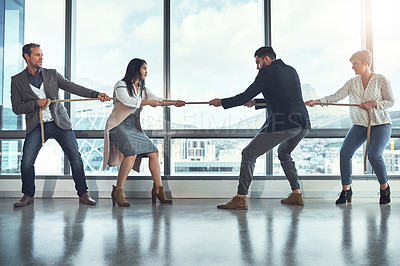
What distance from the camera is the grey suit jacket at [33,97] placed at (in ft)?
11.2

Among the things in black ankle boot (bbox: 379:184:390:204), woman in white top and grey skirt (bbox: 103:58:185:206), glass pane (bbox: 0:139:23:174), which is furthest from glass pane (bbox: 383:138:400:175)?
glass pane (bbox: 0:139:23:174)

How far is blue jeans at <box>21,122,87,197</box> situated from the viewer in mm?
3408

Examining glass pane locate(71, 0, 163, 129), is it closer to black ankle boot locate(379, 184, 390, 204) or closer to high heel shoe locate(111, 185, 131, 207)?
high heel shoe locate(111, 185, 131, 207)

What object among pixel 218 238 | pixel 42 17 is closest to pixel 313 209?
pixel 218 238

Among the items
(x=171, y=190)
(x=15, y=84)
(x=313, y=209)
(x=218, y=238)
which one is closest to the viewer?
(x=218, y=238)

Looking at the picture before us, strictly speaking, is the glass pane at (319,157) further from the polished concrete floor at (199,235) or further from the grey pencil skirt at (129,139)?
the grey pencil skirt at (129,139)

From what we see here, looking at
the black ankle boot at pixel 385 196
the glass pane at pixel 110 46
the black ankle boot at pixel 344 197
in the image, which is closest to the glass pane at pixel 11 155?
the glass pane at pixel 110 46

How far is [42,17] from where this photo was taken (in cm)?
432

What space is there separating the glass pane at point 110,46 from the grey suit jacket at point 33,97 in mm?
674

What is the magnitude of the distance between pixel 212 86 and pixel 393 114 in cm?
214

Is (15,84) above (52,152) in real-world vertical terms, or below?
above

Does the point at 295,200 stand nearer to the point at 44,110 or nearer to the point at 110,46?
the point at 44,110

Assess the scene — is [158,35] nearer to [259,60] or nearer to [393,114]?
[259,60]

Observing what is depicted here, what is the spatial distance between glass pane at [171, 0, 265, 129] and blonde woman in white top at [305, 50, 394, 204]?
3.33 feet
